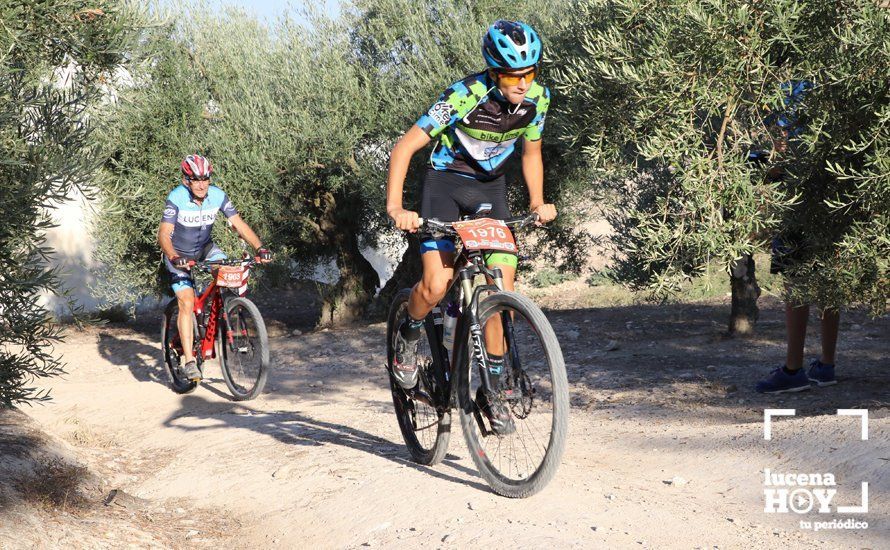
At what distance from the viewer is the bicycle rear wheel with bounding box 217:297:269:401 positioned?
848 centimetres

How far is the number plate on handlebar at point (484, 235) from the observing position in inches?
174

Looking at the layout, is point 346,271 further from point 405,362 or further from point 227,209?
point 405,362

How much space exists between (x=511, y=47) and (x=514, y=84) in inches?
8.4

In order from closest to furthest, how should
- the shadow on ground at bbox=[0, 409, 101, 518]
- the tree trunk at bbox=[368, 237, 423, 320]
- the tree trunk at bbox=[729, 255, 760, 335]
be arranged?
1. the shadow on ground at bbox=[0, 409, 101, 518]
2. the tree trunk at bbox=[729, 255, 760, 335]
3. the tree trunk at bbox=[368, 237, 423, 320]

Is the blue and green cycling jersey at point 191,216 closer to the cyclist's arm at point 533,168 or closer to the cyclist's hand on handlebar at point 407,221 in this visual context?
the cyclist's arm at point 533,168

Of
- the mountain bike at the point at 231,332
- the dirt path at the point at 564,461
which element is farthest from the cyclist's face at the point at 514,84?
the mountain bike at the point at 231,332

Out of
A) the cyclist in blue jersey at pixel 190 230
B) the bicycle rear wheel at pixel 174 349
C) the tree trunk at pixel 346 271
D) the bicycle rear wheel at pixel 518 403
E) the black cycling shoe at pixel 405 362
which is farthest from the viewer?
the tree trunk at pixel 346 271

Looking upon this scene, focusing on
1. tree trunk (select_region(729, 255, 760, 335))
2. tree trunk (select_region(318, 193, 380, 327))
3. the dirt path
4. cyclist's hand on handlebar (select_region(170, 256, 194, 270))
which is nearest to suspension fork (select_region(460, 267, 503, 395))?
the dirt path

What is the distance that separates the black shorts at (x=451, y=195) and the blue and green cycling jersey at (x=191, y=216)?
4.28 meters

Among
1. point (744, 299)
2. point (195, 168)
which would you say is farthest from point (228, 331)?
point (744, 299)

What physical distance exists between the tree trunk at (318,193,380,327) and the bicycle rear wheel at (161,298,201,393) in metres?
4.53

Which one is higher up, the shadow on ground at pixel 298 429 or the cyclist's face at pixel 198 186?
the cyclist's face at pixel 198 186

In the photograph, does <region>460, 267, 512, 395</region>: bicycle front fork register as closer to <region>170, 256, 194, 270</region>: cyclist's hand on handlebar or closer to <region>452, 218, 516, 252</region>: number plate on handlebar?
<region>452, 218, 516, 252</region>: number plate on handlebar

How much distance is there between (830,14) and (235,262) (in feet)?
17.8
